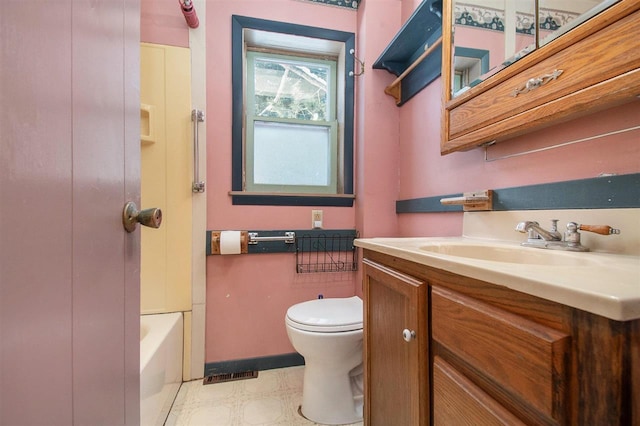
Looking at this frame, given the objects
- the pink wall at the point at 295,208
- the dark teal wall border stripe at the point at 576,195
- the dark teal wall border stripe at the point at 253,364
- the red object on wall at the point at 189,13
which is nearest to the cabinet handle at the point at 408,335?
the dark teal wall border stripe at the point at 576,195

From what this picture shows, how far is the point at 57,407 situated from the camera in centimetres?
36

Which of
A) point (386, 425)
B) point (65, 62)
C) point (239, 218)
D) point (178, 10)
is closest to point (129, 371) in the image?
point (65, 62)

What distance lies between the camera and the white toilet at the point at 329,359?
112 centimetres

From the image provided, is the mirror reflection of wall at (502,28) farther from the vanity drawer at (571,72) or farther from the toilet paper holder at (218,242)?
the toilet paper holder at (218,242)

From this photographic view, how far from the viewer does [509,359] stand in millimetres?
410

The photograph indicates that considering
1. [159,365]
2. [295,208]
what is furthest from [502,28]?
[159,365]

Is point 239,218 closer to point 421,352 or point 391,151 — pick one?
point 391,151

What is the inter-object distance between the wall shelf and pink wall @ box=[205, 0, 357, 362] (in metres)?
0.55

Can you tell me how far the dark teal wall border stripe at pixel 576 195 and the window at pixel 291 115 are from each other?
3.01ft

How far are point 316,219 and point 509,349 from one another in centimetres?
129

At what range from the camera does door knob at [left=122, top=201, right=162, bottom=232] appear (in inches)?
22.0

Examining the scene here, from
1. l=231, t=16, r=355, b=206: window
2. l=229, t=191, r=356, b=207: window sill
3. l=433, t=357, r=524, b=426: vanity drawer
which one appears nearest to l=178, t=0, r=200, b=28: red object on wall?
l=231, t=16, r=355, b=206: window

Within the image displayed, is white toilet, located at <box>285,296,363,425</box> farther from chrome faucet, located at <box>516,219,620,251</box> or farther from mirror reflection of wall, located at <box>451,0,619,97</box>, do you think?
mirror reflection of wall, located at <box>451,0,619,97</box>

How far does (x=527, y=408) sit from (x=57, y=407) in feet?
2.15
